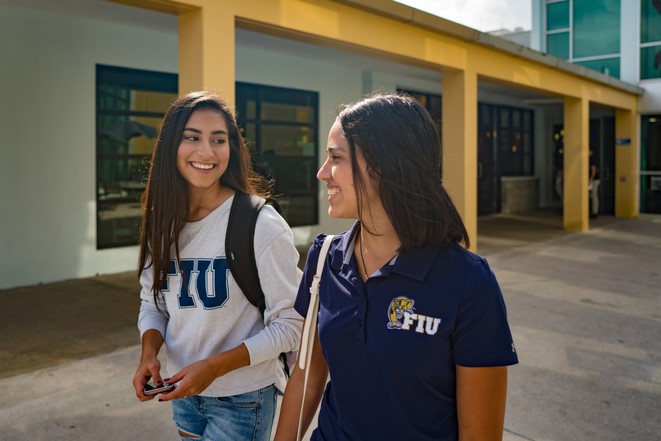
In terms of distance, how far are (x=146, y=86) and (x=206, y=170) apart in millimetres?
7236

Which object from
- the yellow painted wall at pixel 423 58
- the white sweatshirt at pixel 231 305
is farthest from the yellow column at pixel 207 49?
the white sweatshirt at pixel 231 305

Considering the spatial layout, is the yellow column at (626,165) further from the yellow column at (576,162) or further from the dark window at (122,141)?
the dark window at (122,141)

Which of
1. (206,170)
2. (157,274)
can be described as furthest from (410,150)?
(157,274)

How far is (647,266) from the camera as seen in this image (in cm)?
895

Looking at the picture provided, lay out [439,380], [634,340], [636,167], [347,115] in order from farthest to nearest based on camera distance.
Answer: [636,167] < [634,340] < [347,115] < [439,380]

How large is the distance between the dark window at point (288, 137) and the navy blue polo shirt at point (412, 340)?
863 centimetres

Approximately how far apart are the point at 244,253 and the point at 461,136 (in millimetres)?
7716

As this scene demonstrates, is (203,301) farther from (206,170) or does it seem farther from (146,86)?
(146,86)

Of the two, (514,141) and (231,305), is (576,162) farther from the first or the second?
(231,305)

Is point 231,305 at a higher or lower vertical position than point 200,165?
lower

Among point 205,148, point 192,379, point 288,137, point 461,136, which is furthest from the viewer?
point 288,137

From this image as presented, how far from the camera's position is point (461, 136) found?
9.11 m

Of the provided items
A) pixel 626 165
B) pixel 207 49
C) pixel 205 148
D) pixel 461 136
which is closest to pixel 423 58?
pixel 461 136

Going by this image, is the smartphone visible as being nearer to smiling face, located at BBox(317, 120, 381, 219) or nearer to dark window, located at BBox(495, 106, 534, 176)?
smiling face, located at BBox(317, 120, 381, 219)
